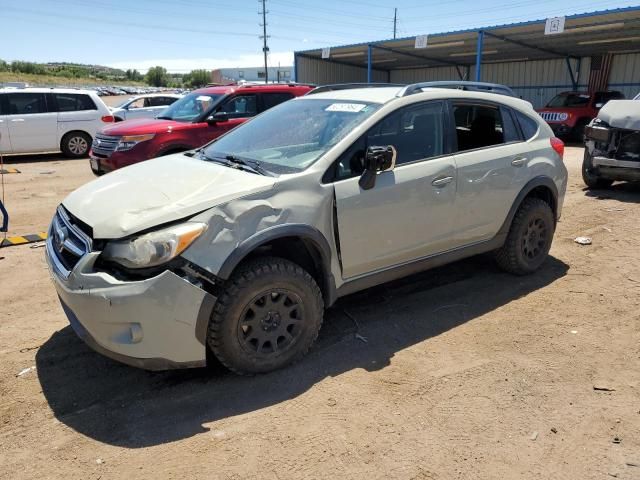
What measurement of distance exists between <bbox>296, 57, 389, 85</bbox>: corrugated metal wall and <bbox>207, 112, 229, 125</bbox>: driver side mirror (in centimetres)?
Answer: 2086

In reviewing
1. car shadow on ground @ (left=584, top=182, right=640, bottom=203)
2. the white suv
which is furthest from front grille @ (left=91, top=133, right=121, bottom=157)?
car shadow on ground @ (left=584, top=182, right=640, bottom=203)

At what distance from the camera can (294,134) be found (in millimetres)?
3932

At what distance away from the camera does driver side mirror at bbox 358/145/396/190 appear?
345cm

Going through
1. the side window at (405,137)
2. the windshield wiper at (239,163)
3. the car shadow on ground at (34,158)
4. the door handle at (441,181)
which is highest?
the side window at (405,137)

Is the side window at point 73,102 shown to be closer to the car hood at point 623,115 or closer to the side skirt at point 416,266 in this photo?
the car hood at point 623,115

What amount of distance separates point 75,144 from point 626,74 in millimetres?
22844

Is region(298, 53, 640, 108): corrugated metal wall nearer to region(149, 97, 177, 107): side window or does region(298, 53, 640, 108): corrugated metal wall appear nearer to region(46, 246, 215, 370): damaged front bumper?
region(149, 97, 177, 107): side window

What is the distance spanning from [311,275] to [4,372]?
2045mm

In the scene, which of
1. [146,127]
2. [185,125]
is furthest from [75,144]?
[185,125]

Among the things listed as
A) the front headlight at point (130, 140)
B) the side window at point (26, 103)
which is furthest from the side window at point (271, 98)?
the side window at point (26, 103)

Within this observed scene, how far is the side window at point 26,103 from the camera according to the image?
1275cm

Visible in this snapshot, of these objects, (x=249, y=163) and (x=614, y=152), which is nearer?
(x=249, y=163)

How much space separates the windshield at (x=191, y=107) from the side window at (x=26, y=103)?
5.74m

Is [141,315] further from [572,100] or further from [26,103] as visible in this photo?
[572,100]
